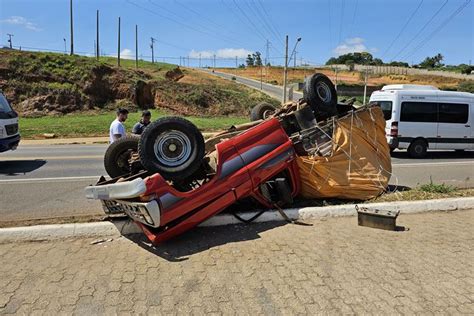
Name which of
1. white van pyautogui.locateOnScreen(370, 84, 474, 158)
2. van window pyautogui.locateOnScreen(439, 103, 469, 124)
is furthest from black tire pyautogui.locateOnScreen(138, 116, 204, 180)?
van window pyautogui.locateOnScreen(439, 103, 469, 124)

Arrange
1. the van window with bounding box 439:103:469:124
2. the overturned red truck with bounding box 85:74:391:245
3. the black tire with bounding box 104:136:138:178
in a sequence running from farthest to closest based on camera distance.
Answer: the van window with bounding box 439:103:469:124, the black tire with bounding box 104:136:138:178, the overturned red truck with bounding box 85:74:391:245

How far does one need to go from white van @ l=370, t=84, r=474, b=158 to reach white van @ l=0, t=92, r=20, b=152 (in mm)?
11210

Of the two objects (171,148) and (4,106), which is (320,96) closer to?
(171,148)

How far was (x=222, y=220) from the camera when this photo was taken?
17.6ft

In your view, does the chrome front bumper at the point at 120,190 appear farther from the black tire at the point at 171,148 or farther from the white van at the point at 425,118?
the white van at the point at 425,118

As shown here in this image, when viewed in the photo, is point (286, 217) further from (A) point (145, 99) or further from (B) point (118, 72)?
(B) point (118, 72)

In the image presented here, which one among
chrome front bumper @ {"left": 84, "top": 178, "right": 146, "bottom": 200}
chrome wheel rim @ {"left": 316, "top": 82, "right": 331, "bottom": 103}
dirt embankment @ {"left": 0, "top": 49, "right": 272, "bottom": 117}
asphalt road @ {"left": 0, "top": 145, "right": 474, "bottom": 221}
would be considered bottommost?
asphalt road @ {"left": 0, "top": 145, "right": 474, "bottom": 221}

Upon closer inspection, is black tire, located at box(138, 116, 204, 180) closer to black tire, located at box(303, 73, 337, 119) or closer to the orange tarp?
the orange tarp

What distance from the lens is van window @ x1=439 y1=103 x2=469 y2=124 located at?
553 inches

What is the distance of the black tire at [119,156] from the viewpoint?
5.71m

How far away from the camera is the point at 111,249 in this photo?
4590 millimetres

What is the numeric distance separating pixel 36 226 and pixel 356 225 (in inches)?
154

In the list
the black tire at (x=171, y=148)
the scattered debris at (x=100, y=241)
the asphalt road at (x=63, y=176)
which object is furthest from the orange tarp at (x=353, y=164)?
the scattered debris at (x=100, y=241)

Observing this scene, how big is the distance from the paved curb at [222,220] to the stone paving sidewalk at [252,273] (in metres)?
0.13
